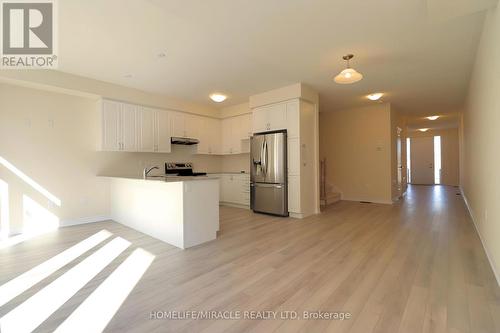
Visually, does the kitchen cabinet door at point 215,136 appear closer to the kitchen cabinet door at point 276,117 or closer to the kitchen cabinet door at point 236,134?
the kitchen cabinet door at point 236,134

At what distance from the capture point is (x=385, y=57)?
11.9 ft

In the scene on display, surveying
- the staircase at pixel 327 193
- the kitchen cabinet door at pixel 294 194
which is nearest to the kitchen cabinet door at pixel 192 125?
the kitchen cabinet door at pixel 294 194

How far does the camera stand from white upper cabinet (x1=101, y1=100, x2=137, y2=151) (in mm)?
4597

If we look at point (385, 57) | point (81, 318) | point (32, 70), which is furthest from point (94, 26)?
point (385, 57)

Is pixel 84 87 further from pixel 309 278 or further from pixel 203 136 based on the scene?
pixel 309 278

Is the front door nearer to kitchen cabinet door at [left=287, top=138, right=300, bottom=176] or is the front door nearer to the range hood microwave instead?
kitchen cabinet door at [left=287, top=138, right=300, bottom=176]

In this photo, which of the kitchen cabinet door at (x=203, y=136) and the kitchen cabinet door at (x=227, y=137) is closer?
the kitchen cabinet door at (x=203, y=136)

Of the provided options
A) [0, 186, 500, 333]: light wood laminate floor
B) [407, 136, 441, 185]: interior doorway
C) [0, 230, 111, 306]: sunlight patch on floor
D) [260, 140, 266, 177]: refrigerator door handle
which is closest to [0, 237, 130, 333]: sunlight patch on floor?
[0, 186, 500, 333]: light wood laminate floor

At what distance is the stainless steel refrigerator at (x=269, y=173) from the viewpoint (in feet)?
16.1

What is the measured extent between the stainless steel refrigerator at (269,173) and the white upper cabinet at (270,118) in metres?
0.18

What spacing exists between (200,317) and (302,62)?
12.1 ft

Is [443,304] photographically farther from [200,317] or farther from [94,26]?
[94,26]

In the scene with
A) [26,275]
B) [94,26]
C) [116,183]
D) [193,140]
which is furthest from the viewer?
[193,140]

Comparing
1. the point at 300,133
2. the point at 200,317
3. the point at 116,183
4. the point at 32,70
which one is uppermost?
the point at 32,70
